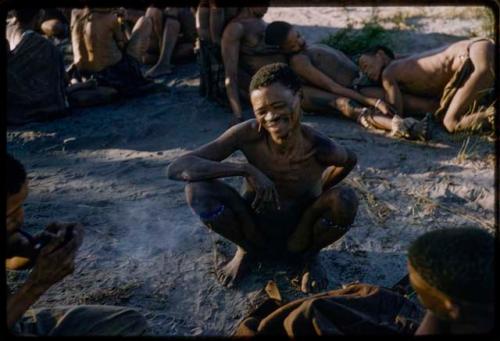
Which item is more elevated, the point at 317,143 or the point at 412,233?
the point at 317,143

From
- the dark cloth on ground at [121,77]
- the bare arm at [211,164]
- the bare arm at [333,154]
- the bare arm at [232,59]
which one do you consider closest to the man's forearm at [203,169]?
the bare arm at [211,164]

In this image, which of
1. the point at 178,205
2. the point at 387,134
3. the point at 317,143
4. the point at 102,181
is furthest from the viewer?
the point at 387,134

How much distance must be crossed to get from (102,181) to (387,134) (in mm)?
2400

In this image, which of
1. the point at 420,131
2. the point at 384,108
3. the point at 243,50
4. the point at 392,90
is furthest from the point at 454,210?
the point at 243,50

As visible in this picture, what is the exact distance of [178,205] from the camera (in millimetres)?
4668

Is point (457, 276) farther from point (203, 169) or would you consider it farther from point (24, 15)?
point (24, 15)

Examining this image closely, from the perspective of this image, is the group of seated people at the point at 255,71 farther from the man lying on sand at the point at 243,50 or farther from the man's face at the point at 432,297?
the man's face at the point at 432,297

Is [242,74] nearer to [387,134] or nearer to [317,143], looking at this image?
[387,134]

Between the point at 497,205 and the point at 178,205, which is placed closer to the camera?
the point at 497,205

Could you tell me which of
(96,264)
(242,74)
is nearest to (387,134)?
(242,74)

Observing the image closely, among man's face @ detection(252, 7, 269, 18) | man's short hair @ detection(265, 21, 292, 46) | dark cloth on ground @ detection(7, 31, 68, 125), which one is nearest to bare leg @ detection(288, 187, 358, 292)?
man's short hair @ detection(265, 21, 292, 46)

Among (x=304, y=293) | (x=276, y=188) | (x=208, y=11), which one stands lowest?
(x=304, y=293)

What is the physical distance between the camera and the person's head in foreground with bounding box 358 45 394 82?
6.05 m

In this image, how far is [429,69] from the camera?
5797 mm
